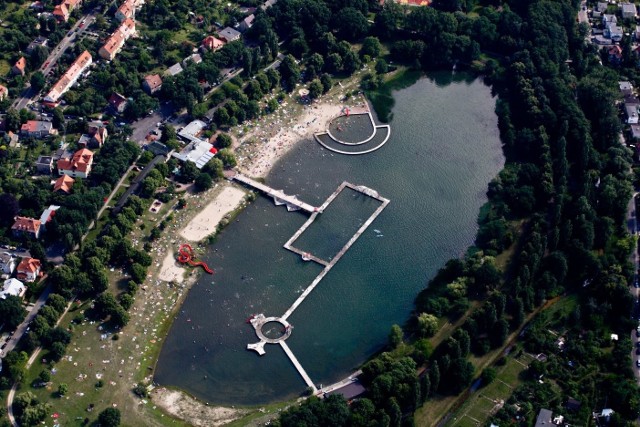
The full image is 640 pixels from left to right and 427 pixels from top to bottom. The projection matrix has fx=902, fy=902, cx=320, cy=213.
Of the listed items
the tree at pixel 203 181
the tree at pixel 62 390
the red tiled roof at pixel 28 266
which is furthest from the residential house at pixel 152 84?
the tree at pixel 62 390

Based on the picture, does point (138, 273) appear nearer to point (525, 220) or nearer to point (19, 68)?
point (19, 68)

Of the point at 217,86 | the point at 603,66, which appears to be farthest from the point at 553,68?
the point at 217,86

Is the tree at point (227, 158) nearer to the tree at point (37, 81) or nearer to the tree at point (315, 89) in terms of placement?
the tree at point (315, 89)

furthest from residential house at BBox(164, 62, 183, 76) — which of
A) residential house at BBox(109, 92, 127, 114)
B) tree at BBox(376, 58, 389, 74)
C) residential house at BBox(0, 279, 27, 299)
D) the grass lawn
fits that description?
the grass lawn

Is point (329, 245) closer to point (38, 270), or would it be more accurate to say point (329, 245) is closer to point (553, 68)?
point (38, 270)

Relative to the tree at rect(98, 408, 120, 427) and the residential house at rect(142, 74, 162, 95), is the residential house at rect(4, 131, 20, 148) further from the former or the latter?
the tree at rect(98, 408, 120, 427)

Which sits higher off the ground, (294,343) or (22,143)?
(22,143)
